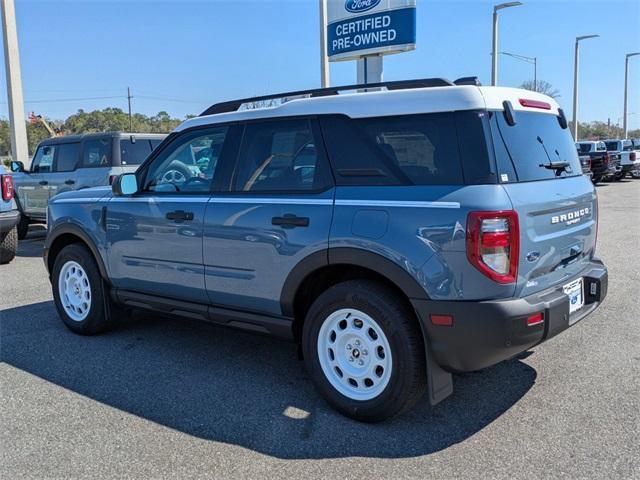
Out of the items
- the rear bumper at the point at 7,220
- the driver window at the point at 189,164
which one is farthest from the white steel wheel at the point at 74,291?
the rear bumper at the point at 7,220

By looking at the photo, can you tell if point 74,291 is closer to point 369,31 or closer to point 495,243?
point 495,243

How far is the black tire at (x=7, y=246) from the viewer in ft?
28.1

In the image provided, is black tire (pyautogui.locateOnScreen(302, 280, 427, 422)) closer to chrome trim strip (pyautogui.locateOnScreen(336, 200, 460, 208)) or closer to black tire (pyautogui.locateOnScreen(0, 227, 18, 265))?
chrome trim strip (pyautogui.locateOnScreen(336, 200, 460, 208))

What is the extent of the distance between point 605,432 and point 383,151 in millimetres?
2064

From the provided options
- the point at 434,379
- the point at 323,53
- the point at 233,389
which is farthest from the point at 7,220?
the point at 323,53

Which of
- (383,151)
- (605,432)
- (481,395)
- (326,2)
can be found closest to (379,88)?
(383,151)

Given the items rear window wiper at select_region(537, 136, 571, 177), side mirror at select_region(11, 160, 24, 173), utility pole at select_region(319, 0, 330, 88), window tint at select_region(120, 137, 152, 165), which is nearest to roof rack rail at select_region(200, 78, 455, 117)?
rear window wiper at select_region(537, 136, 571, 177)

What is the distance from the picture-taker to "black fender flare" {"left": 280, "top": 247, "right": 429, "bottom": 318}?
10.5ft

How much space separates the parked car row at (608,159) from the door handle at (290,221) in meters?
20.8

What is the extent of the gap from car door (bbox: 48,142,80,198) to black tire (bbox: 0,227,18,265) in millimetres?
1498

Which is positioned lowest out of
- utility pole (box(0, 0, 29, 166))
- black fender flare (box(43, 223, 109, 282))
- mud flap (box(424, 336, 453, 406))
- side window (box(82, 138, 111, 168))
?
mud flap (box(424, 336, 453, 406))

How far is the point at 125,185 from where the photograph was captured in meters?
4.64

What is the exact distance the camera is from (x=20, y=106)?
15094 millimetres

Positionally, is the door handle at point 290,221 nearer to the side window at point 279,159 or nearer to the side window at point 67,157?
the side window at point 279,159
